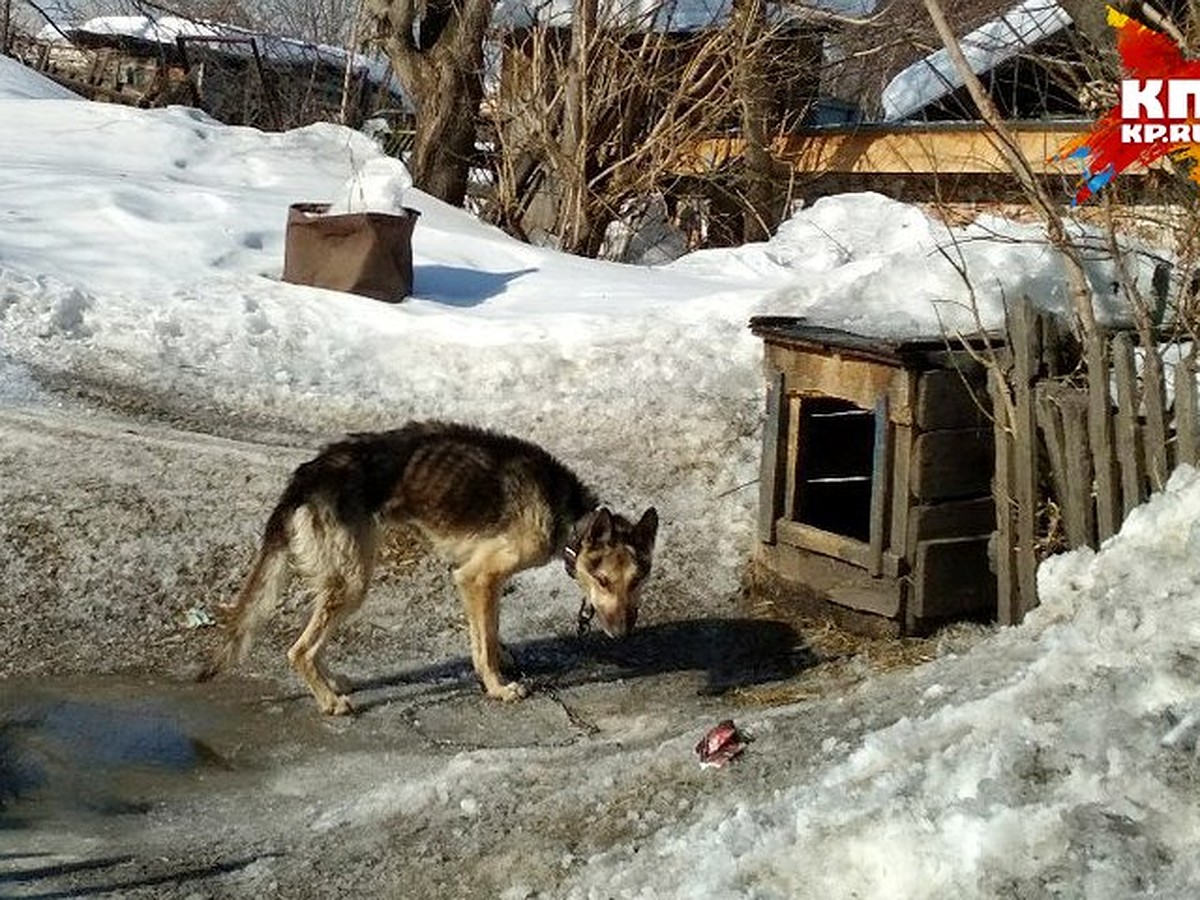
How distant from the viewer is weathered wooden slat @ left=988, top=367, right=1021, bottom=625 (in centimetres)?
722

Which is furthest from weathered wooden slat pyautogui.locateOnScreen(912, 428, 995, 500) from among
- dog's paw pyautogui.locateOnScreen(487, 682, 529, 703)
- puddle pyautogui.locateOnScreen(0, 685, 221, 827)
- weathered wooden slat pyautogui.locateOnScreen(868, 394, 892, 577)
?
puddle pyautogui.locateOnScreen(0, 685, 221, 827)

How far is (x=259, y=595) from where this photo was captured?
22.3ft

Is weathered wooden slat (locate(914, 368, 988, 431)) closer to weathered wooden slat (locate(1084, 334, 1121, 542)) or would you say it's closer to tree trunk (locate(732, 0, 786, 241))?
weathered wooden slat (locate(1084, 334, 1121, 542))

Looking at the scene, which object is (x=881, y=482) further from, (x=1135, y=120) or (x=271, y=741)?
(x=271, y=741)

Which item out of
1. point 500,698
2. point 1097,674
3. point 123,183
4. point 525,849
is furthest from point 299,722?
point 123,183

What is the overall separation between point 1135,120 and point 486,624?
4094 mm

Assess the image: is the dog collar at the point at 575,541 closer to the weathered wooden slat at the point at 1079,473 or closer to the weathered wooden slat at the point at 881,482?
the weathered wooden slat at the point at 881,482

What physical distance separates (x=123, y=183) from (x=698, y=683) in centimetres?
936

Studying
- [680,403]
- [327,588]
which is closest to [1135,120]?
[680,403]

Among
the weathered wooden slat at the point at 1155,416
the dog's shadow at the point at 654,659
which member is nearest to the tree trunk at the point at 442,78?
the dog's shadow at the point at 654,659

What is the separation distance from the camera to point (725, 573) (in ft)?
28.7

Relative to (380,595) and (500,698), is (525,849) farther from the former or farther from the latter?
(380,595)

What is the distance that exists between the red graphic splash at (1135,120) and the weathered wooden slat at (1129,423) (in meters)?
1.16

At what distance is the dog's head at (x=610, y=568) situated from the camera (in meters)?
7.19
